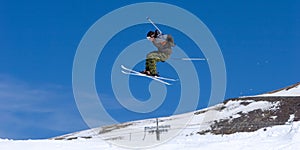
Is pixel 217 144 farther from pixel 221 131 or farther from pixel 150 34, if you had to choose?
pixel 221 131

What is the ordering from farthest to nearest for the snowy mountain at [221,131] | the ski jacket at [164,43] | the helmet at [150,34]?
the snowy mountain at [221,131]
the ski jacket at [164,43]
the helmet at [150,34]

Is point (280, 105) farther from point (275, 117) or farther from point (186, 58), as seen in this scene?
point (186, 58)

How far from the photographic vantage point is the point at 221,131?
3534 cm

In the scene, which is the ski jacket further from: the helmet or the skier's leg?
the skier's leg

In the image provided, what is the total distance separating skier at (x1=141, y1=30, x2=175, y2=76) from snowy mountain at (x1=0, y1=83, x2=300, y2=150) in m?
3.46

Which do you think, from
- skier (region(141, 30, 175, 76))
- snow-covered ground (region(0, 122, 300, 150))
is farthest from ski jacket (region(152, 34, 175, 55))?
snow-covered ground (region(0, 122, 300, 150))

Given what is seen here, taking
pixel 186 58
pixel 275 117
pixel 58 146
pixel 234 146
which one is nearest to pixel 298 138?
pixel 234 146

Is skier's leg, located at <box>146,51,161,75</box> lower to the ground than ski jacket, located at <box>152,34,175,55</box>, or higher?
higher

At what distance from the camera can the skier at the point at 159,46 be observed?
1655 centimetres

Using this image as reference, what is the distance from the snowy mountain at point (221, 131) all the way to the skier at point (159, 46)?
3.46 m

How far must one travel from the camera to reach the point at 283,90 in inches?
2131

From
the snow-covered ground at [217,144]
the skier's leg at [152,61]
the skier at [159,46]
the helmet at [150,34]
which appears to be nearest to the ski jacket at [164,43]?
the skier at [159,46]

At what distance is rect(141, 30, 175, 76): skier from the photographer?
54.3 feet

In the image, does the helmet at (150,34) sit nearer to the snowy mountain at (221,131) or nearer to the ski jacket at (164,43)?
the ski jacket at (164,43)
